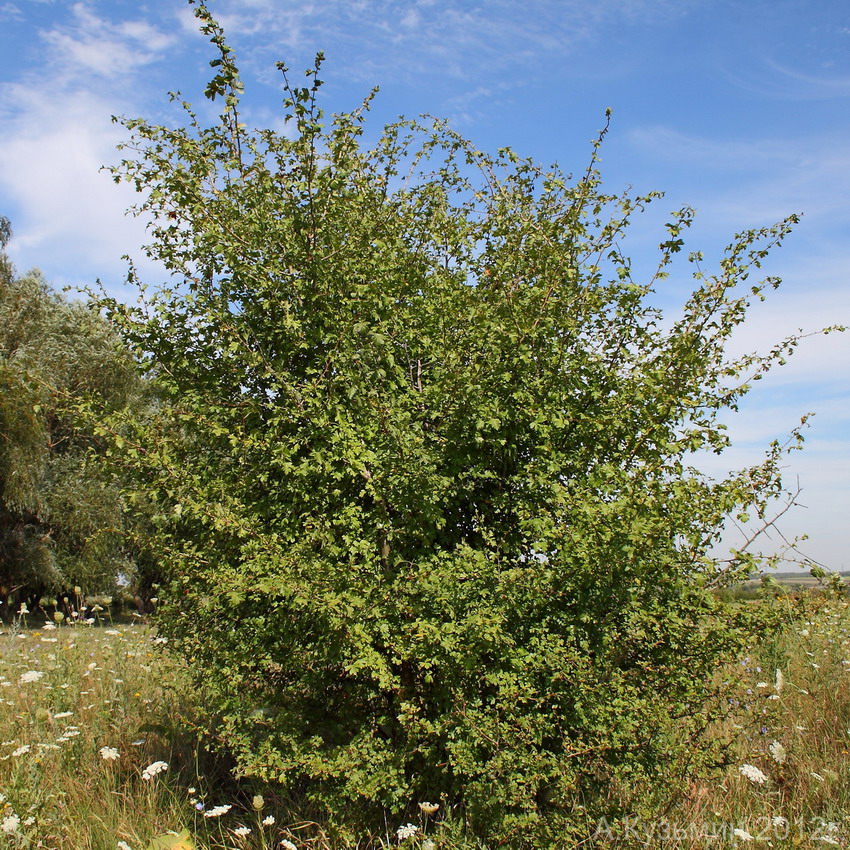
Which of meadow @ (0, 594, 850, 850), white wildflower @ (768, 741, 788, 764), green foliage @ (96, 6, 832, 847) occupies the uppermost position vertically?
green foliage @ (96, 6, 832, 847)

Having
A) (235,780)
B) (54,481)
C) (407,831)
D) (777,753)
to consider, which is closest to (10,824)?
(235,780)

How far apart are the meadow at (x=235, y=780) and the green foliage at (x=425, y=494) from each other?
0.85 ft

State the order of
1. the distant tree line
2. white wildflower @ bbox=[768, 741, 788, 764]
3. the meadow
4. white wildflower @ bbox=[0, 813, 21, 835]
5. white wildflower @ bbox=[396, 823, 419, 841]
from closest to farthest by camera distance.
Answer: white wildflower @ bbox=[396, 823, 419, 841]
white wildflower @ bbox=[0, 813, 21, 835]
the meadow
white wildflower @ bbox=[768, 741, 788, 764]
the distant tree line

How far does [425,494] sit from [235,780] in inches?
113

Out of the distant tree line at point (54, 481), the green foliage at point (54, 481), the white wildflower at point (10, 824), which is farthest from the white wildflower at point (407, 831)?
the distant tree line at point (54, 481)

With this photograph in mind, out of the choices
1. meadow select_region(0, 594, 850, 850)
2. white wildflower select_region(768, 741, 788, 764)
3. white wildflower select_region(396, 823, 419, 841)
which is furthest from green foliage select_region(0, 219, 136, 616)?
white wildflower select_region(768, 741, 788, 764)

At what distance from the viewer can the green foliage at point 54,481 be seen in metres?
17.5

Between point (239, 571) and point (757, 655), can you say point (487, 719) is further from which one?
point (757, 655)

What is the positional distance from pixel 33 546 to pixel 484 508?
18.1m

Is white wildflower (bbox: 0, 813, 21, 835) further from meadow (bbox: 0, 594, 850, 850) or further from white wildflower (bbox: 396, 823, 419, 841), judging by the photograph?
white wildflower (bbox: 396, 823, 419, 841)

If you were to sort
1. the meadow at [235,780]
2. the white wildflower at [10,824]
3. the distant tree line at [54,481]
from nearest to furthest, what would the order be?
the white wildflower at [10,824] < the meadow at [235,780] < the distant tree line at [54,481]

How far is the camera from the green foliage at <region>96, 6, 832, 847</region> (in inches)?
139

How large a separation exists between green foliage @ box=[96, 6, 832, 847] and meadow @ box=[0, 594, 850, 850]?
0.26 meters

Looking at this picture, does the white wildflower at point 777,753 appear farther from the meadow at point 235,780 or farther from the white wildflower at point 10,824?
the white wildflower at point 10,824
